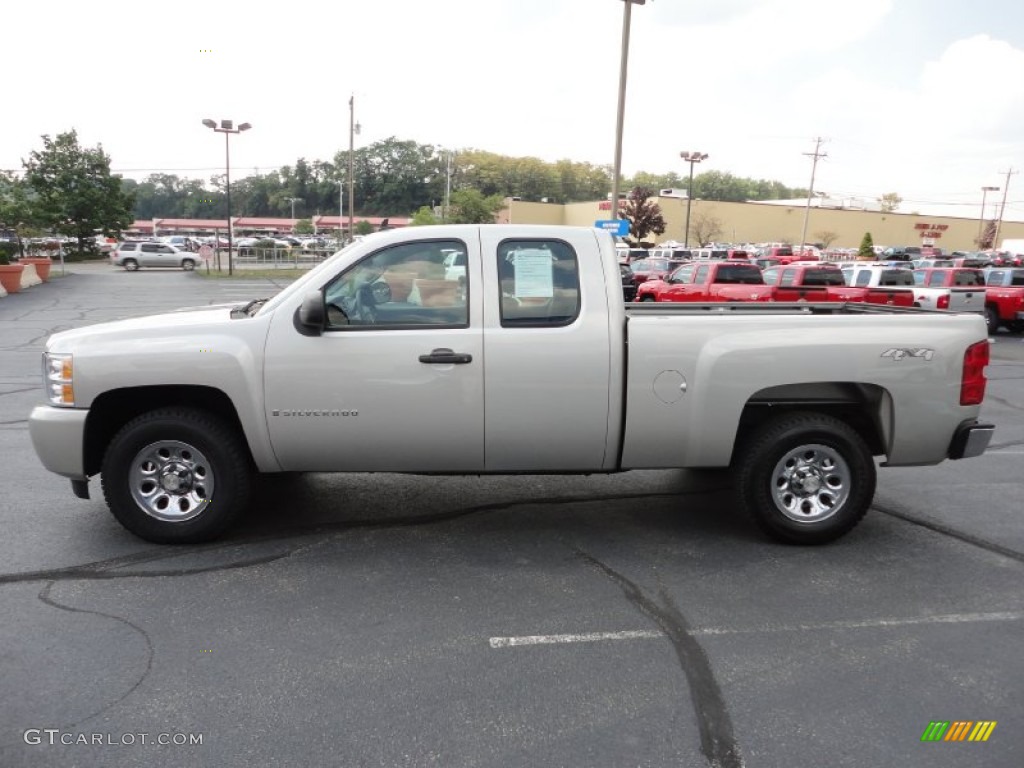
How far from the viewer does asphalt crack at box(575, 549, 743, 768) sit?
2904 mm

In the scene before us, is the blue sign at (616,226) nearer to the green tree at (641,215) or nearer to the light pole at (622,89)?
the light pole at (622,89)

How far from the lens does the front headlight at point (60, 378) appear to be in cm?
465

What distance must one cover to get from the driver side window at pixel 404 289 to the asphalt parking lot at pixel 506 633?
142 cm

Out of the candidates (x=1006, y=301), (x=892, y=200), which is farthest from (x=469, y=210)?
(x=892, y=200)

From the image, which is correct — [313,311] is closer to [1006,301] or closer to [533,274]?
[533,274]

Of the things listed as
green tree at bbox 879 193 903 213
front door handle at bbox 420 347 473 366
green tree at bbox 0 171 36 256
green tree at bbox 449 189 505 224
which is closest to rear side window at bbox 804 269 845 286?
front door handle at bbox 420 347 473 366

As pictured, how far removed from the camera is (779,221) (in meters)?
95.2

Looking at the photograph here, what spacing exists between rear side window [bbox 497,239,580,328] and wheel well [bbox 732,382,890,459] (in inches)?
52.0

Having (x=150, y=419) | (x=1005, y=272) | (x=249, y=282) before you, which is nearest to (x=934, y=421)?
(x=150, y=419)

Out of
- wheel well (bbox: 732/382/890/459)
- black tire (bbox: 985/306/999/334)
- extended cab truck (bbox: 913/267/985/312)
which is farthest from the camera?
black tire (bbox: 985/306/999/334)

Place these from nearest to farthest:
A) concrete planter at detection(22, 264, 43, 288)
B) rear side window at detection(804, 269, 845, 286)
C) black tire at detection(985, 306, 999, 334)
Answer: black tire at detection(985, 306, 999, 334) < rear side window at detection(804, 269, 845, 286) < concrete planter at detection(22, 264, 43, 288)

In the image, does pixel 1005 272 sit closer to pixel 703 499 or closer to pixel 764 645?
pixel 703 499

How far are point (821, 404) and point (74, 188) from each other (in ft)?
202

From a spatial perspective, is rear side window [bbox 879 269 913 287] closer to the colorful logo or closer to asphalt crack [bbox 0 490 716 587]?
asphalt crack [bbox 0 490 716 587]
